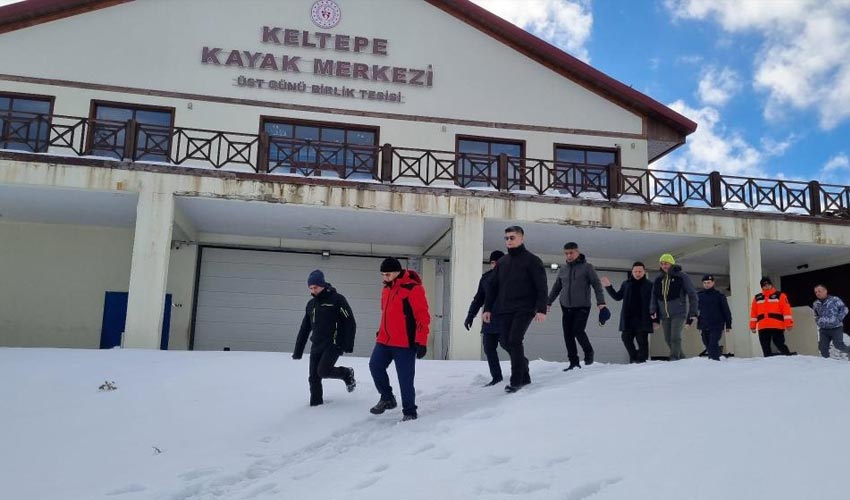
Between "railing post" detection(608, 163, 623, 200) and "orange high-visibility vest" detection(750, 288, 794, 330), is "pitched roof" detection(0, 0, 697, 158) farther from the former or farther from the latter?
"orange high-visibility vest" detection(750, 288, 794, 330)

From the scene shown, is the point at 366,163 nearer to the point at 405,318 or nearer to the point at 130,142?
the point at 130,142

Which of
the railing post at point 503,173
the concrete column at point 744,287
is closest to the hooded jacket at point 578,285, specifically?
the railing post at point 503,173

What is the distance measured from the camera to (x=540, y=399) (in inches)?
199

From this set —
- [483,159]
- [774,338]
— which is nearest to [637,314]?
[774,338]

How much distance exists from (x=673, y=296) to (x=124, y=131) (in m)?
12.5

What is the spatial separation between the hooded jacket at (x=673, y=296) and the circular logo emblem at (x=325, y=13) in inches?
452

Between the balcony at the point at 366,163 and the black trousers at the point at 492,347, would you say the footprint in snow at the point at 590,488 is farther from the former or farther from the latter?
the balcony at the point at 366,163

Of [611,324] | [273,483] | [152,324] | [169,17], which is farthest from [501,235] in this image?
[273,483]

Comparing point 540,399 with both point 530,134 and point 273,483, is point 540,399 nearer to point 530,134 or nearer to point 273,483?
point 273,483

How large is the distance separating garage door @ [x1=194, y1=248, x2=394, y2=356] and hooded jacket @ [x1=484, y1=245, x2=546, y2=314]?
10.3m

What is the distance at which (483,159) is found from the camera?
15508 mm

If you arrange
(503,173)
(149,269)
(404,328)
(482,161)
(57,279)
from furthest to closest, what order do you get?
1. (482,161)
2. (57,279)
3. (503,173)
4. (149,269)
5. (404,328)

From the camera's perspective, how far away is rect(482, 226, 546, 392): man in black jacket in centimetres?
604

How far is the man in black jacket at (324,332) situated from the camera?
6.49m
